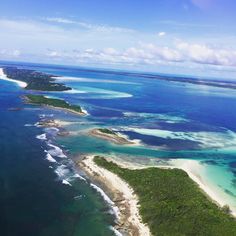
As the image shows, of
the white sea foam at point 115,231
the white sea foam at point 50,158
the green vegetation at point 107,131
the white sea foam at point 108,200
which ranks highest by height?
the green vegetation at point 107,131

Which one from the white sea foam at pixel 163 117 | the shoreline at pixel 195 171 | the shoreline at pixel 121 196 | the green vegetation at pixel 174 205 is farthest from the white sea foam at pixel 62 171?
the white sea foam at pixel 163 117

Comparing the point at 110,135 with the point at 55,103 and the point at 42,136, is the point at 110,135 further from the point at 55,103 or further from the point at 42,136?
the point at 55,103

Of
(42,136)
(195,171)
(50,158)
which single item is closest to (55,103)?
(42,136)

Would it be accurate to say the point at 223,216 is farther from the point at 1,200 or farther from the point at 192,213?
the point at 1,200

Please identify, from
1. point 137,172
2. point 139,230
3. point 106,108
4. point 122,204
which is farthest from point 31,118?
point 139,230

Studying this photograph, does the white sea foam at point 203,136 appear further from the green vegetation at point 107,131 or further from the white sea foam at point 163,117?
the white sea foam at point 163,117

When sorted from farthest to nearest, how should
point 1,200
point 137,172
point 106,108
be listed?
point 106,108
point 137,172
point 1,200

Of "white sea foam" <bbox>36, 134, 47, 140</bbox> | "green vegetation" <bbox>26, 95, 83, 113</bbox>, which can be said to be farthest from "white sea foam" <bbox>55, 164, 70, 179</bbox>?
"green vegetation" <bbox>26, 95, 83, 113</bbox>

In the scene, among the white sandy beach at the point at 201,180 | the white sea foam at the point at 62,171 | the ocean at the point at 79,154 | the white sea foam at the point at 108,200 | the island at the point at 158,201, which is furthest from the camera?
the white sea foam at the point at 62,171
